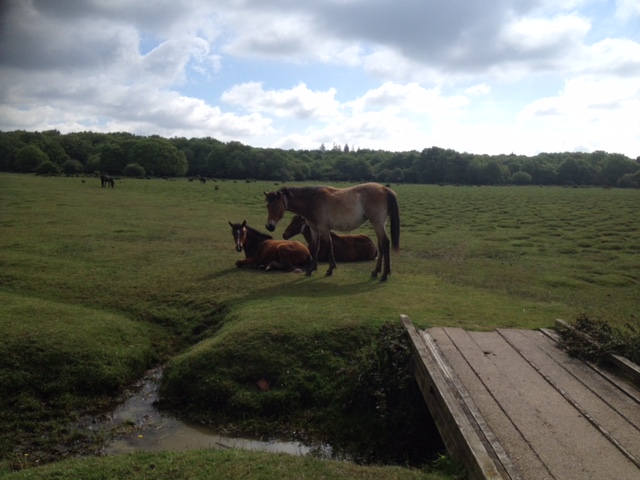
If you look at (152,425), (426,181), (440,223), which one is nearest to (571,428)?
(152,425)

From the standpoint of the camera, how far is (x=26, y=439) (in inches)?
232

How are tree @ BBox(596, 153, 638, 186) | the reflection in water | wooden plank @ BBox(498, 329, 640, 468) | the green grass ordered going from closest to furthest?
wooden plank @ BBox(498, 329, 640, 468)
the green grass
the reflection in water
tree @ BBox(596, 153, 638, 186)

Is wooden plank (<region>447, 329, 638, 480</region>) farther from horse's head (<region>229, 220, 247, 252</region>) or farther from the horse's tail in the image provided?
horse's head (<region>229, 220, 247, 252</region>)

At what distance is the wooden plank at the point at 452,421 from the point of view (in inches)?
154

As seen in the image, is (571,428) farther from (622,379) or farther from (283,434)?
(283,434)

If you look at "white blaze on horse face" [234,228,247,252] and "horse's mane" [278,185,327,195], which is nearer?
"horse's mane" [278,185,327,195]

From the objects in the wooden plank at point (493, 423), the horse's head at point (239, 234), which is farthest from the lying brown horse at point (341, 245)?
the wooden plank at point (493, 423)

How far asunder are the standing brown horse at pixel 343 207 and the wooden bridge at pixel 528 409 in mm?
5071

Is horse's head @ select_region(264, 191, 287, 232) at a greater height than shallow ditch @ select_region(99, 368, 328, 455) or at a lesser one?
greater

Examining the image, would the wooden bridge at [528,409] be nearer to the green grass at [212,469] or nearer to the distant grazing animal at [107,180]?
the green grass at [212,469]

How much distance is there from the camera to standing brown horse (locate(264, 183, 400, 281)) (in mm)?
11805

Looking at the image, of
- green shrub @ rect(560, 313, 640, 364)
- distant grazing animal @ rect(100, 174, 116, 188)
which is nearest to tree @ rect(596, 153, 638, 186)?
distant grazing animal @ rect(100, 174, 116, 188)

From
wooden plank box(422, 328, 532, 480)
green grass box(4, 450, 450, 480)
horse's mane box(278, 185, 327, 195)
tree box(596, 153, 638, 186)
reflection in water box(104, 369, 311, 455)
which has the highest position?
tree box(596, 153, 638, 186)

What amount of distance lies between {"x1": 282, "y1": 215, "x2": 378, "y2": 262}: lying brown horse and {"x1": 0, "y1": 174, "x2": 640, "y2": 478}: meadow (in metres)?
0.65
